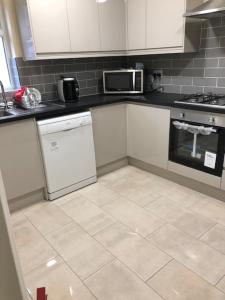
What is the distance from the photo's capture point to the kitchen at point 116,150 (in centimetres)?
167

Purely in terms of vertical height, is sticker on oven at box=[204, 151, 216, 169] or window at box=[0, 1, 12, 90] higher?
window at box=[0, 1, 12, 90]

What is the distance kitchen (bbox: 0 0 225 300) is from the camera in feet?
5.46

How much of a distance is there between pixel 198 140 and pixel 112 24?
5.18 ft

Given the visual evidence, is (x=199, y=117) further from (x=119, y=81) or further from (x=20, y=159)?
(x=20, y=159)

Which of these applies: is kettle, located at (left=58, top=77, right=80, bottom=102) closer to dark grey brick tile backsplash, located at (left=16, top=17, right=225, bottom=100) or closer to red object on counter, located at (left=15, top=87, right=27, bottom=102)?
dark grey brick tile backsplash, located at (left=16, top=17, right=225, bottom=100)

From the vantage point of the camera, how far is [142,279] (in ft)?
5.09

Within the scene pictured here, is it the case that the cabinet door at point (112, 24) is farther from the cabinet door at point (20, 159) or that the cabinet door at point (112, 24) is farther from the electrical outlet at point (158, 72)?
the cabinet door at point (20, 159)

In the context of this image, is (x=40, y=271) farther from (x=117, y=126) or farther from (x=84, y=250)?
(x=117, y=126)

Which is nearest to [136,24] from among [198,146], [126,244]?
[198,146]

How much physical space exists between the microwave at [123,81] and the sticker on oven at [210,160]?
1.10 m

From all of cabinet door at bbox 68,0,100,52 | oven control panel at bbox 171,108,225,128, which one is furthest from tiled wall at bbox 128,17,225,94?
cabinet door at bbox 68,0,100,52

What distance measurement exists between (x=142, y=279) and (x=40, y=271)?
67cm

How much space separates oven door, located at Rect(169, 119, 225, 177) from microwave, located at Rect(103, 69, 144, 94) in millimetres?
721

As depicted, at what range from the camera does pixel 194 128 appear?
7.39 feet
